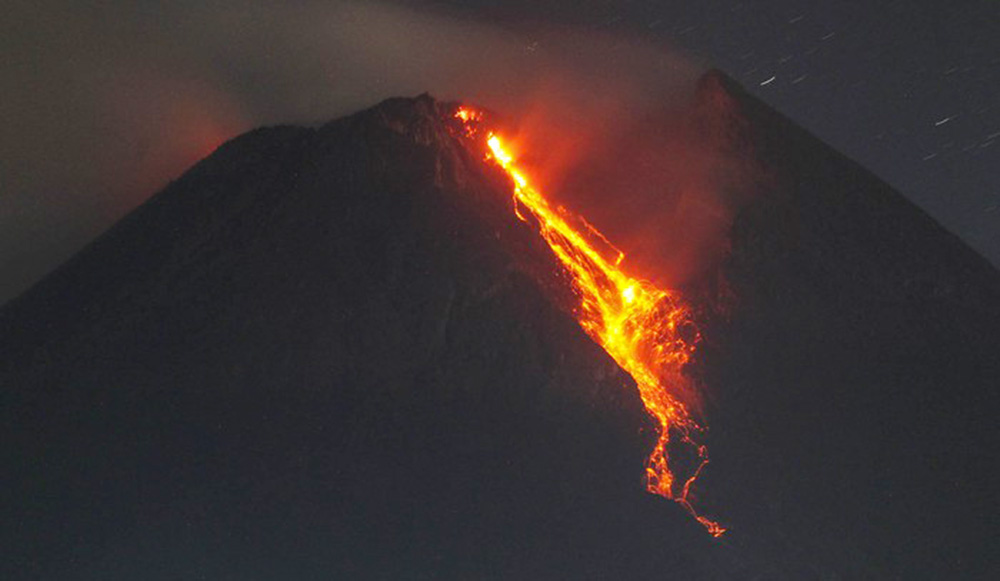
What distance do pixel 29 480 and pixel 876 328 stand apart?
2115 centimetres

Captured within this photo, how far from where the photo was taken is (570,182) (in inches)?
1278

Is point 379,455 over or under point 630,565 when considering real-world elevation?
over

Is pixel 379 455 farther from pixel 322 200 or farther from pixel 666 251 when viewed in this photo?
pixel 666 251

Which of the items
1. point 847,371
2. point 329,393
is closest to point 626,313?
point 847,371

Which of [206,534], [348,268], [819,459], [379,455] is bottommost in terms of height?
[206,534]

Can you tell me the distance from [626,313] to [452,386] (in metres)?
6.47

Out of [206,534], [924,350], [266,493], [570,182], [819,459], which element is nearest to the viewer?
[206,534]

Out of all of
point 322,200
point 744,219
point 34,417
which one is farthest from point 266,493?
point 744,219

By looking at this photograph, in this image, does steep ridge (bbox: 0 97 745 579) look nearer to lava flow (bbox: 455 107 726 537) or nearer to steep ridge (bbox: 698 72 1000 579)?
lava flow (bbox: 455 107 726 537)

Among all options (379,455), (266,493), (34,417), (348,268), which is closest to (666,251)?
(348,268)

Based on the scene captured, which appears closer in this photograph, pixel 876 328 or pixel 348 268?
pixel 348 268

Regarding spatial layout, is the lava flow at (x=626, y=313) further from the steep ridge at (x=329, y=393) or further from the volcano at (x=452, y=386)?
the steep ridge at (x=329, y=393)

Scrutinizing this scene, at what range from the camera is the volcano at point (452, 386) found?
2067 cm

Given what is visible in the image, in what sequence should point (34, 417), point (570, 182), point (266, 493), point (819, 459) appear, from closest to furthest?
point (266, 493) → point (34, 417) → point (819, 459) → point (570, 182)
